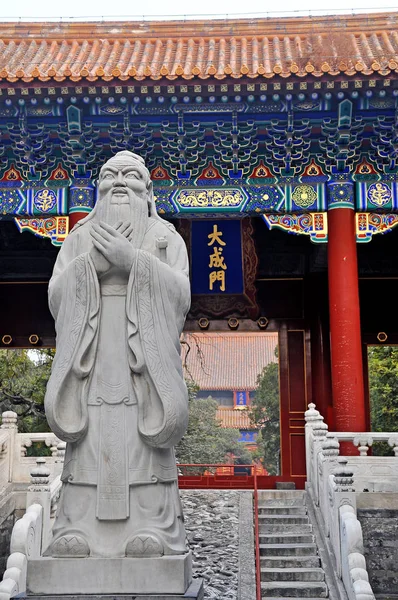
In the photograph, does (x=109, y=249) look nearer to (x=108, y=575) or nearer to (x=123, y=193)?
(x=123, y=193)

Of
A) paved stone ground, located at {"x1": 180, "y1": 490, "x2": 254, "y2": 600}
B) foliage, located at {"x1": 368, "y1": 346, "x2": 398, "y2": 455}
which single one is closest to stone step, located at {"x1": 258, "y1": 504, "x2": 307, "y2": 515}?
paved stone ground, located at {"x1": 180, "y1": 490, "x2": 254, "y2": 600}

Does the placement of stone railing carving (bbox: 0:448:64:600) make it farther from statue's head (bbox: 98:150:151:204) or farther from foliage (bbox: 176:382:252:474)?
foliage (bbox: 176:382:252:474)

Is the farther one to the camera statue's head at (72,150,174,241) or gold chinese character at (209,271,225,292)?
gold chinese character at (209,271,225,292)

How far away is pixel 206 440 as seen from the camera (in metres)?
26.8

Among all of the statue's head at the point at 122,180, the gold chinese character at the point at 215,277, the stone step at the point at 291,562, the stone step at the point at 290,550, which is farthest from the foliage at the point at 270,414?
the statue's head at the point at 122,180

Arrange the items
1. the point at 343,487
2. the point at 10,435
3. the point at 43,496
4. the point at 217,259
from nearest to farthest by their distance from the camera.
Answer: the point at 343,487 → the point at 43,496 → the point at 10,435 → the point at 217,259

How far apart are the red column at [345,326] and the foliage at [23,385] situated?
32.2 ft

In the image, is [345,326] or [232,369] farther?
[232,369]

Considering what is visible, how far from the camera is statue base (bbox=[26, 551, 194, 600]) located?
3.90 m

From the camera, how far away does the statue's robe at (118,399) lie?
409 cm

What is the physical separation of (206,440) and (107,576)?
2312cm

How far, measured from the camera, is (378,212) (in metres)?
10.1

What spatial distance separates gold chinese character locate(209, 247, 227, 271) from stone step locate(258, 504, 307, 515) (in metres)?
4.59

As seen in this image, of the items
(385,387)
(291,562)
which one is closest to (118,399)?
(291,562)
